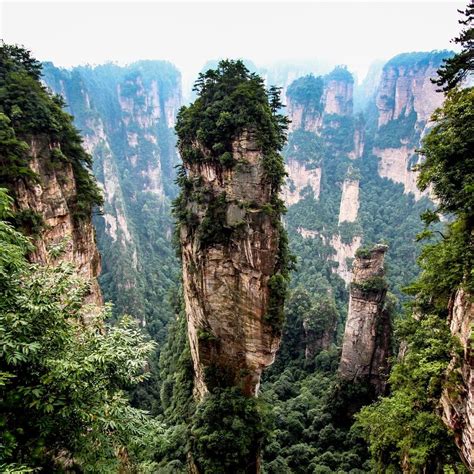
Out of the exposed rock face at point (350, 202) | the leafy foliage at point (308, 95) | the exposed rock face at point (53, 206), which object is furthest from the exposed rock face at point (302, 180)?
the exposed rock face at point (53, 206)

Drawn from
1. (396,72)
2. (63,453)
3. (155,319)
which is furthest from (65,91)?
(63,453)

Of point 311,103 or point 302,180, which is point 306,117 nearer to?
point 311,103

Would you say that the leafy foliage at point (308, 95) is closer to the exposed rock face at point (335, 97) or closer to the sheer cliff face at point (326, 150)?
the sheer cliff face at point (326, 150)

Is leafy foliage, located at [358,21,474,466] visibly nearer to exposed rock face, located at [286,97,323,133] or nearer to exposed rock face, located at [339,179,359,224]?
exposed rock face, located at [339,179,359,224]

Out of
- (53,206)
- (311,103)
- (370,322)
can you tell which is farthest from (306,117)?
(53,206)

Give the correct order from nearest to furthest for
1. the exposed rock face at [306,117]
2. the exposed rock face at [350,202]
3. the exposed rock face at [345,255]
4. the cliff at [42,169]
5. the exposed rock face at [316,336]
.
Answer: the cliff at [42,169] → the exposed rock face at [316,336] → the exposed rock face at [345,255] → the exposed rock face at [350,202] → the exposed rock face at [306,117]
